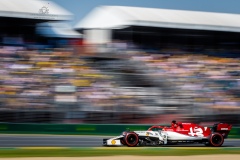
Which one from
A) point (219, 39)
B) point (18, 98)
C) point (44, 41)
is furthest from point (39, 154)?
point (219, 39)

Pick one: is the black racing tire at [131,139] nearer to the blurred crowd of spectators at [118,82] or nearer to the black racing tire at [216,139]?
the black racing tire at [216,139]

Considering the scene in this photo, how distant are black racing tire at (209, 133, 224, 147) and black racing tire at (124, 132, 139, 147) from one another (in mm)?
2537

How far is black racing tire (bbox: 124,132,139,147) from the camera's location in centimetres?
1594

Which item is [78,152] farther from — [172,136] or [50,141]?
[50,141]

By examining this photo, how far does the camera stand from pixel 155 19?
25.5 meters

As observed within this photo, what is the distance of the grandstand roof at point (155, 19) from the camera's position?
24.9 m

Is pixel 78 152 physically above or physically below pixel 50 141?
above

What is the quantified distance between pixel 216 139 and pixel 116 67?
7105mm

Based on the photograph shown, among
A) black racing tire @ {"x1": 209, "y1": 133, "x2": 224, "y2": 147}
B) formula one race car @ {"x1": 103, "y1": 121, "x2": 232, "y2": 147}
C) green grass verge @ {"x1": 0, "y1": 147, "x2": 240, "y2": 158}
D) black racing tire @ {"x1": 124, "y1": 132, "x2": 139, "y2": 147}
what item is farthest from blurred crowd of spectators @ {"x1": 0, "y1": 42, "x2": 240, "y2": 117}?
green grass verge @ {"x1": 0, "y1": 147, "x2": 240, "y2": 158}

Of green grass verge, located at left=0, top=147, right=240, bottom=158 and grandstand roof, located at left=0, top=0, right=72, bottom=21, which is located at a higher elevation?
grandstand roof, located at left=0, top=0, right=72, bottom=21

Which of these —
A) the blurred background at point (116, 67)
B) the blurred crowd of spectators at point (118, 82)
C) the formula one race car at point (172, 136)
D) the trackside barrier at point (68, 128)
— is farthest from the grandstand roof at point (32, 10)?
the formula one race car at point (172, 136)

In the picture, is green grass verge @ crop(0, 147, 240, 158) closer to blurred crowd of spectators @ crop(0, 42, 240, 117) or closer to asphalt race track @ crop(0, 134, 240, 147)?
asphalt race track @ crop(0, 134, 240, 147)

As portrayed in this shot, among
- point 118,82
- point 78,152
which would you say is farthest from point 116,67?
point 78,152

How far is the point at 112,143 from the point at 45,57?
6.55 meters
